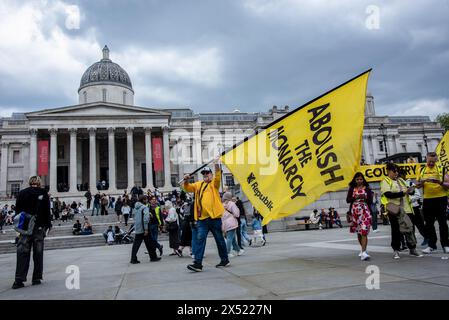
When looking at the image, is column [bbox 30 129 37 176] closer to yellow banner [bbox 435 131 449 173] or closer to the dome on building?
the dome on building

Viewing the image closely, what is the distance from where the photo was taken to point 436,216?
7160 mm

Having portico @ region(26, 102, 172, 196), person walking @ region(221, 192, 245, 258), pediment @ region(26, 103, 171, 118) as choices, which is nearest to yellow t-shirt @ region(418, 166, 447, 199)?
person walking @ region(221, 192, 245, 258)

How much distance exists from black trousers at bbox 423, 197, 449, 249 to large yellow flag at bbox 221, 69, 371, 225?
2241 millimetres

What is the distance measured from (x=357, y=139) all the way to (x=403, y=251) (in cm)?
325

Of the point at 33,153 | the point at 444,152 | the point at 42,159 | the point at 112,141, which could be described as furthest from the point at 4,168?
the point at 444,152

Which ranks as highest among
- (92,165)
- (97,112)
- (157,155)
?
(97,112)

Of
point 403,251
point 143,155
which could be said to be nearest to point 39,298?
point 403,251

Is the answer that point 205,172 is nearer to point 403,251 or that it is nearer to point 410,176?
point 403,251

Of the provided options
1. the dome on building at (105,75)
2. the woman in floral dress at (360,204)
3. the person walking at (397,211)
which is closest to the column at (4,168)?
the dome on building at (105,75)

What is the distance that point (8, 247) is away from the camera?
731 inches

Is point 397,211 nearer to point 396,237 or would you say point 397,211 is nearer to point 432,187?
point 396,237

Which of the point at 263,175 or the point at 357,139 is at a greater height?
the point at 357,139

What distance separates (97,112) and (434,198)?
1772 inches

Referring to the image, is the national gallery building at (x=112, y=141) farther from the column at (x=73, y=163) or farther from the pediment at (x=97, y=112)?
the pediment at (x=97, y=112)
